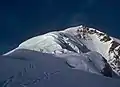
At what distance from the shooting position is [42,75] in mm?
7168

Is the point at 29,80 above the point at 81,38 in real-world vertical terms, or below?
below

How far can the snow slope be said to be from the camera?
6504 mm

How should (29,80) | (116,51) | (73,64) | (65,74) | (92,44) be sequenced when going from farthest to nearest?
(116,51) < (92,44) < (73,64) < (65,74) < (29,80)

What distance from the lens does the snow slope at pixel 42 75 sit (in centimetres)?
650

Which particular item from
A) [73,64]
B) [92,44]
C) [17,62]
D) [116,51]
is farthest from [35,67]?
[116,51]

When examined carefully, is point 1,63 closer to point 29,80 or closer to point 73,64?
point 29,80

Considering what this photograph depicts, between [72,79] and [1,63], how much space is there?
1720 mm

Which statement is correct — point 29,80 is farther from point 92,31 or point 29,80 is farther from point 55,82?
point 92,31

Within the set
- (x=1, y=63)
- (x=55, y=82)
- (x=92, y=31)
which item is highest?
(x=92, y=31)

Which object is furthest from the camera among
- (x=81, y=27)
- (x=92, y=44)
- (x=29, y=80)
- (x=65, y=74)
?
(x=81, y=27)

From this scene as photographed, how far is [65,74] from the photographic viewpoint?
7.77m

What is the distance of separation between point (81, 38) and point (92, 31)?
21.5 m

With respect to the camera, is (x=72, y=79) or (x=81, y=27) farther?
→ (x=81, y=27)

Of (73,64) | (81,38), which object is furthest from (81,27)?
(73,64)
